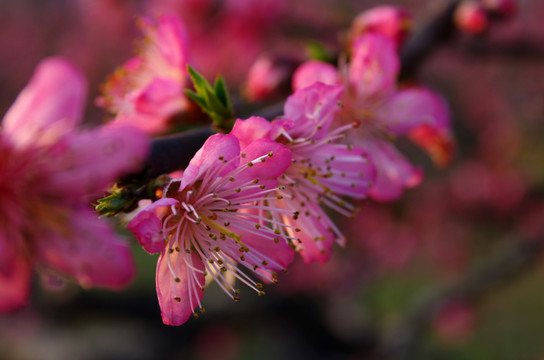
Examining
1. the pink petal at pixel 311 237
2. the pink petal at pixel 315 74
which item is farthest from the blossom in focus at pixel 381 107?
the pink petal at pixel 311 237

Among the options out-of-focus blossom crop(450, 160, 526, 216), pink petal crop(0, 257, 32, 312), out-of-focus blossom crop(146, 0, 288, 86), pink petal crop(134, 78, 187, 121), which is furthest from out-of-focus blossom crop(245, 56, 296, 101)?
out-of-focus blossom crop(450, 160, 526, 216)

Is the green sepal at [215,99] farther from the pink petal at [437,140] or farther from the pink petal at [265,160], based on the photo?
the pink petal at [437,140]

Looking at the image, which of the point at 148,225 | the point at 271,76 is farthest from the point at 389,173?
the point at 148,225

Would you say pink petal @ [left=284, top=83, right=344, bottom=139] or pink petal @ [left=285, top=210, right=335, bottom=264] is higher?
pink petal @ [left=284, top=83, right=344, bottom=139]

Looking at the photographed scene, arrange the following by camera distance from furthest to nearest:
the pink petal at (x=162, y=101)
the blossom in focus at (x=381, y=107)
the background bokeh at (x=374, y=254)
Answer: the background bokeh at (x=374, y=254)
the blossom in focus at (x=381, y=107)
the pink petal at (x=162, y=101)

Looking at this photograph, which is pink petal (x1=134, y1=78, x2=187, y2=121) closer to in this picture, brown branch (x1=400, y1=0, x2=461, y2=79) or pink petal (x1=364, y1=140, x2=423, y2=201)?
pink petal (x1=364, y1=140, x2=423, y2=201)

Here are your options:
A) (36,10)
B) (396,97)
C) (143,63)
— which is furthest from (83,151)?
(36,10)

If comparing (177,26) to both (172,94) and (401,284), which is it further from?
(401,284)
